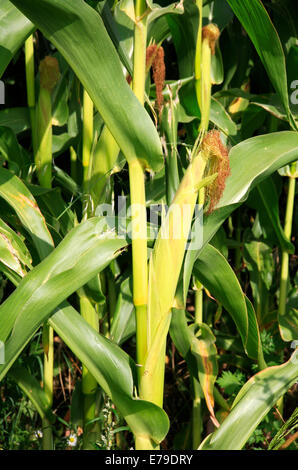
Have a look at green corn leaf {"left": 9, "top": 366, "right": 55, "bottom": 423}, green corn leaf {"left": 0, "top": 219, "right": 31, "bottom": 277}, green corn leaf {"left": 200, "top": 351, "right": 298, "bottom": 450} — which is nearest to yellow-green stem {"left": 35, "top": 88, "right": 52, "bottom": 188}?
green corn leaf {"left": 0, "top": 219, "right": 31, "bottom": 277}

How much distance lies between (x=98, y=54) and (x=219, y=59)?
638 millimetres

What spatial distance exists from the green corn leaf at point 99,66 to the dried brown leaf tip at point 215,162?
103 millimetres

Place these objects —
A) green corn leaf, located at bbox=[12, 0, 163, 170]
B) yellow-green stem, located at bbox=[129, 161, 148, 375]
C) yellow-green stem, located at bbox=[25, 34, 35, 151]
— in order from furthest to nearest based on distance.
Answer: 1. yellow-green stem, located at bbox=[25, 34, 35, 151]
2. yellow-green stem, located at bbox=[129, 161, 148, 375]
3. green corn leaf, located at bbox=[12, 0, 163, 170]

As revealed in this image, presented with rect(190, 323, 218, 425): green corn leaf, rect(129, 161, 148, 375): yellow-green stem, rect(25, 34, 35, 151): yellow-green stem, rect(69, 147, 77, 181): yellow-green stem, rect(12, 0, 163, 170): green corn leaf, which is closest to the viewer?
rect(12, 0, 163, 170): green corn leaf

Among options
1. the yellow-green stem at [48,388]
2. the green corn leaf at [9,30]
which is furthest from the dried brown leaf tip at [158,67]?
the yellow-green stem at [48,388]

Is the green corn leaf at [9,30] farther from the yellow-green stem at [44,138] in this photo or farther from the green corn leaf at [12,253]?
the green corn leaf at [12,253]

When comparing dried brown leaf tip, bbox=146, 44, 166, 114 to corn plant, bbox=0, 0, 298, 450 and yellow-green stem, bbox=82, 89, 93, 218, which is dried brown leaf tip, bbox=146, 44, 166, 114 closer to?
corn plant, bbox=0, 0, 298, 450

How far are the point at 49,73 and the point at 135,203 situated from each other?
0.49 meters

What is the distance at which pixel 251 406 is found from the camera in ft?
3.57

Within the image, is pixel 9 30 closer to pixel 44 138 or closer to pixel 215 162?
pixel 44 138

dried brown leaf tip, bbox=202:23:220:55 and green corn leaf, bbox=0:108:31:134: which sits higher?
dried brown leaf tip, bbox=202:23:220:55

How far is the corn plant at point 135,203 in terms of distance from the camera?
92 centimetres

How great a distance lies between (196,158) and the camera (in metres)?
0.98

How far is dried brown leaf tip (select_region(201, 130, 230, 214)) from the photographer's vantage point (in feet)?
3.22
